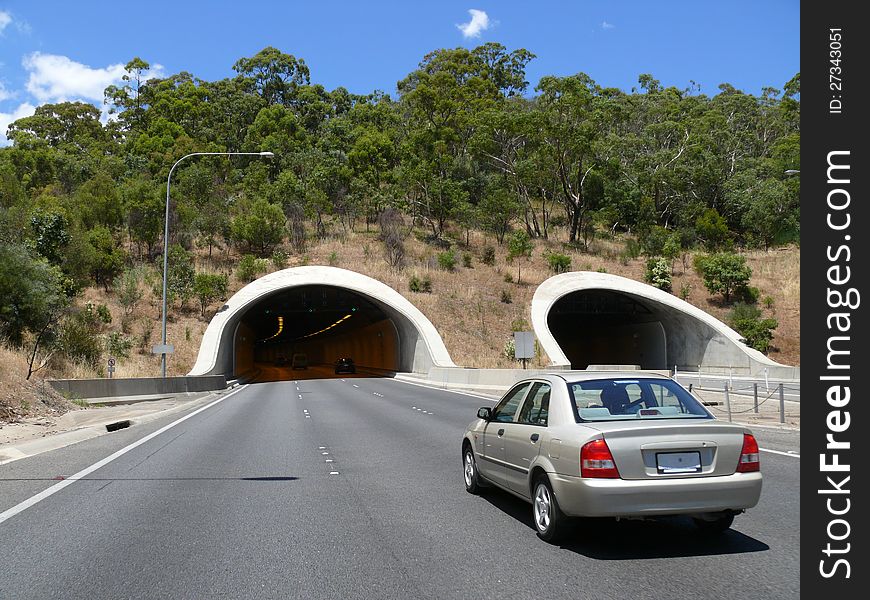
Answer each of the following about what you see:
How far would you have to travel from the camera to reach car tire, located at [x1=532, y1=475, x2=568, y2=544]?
6574 millimetres

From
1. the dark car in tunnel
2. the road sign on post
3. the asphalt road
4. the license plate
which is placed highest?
the road sign on post

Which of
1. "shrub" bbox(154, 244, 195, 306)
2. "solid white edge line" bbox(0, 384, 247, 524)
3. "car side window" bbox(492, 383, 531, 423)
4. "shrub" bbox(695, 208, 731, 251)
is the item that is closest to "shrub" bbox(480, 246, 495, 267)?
"shrub" bbox(695, 208, 731, 251)

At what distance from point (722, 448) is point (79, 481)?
8.47m

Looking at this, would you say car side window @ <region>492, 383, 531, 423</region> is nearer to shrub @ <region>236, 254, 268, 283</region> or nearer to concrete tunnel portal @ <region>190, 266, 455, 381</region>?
concrete tunnel portal @ <region>190, 266, 455, 381</region>

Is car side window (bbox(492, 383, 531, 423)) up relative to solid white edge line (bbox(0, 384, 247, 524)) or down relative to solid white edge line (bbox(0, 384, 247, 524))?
up

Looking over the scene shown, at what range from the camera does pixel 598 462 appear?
20.6 feet

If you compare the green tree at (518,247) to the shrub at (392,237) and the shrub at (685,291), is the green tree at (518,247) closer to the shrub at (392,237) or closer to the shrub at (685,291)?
the shrub at (392,237)

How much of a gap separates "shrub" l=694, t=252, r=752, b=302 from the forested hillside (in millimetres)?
160

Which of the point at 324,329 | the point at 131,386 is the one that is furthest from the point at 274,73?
the point at 131,386

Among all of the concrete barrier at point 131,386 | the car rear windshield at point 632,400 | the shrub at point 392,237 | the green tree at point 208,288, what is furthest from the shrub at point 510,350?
the car rear windshield at point 632,400

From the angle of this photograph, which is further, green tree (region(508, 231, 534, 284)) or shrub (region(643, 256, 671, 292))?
green tree (region(508, 231, 534, 284))

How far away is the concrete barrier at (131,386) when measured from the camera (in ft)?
77.9

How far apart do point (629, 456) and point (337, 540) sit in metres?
2.81
